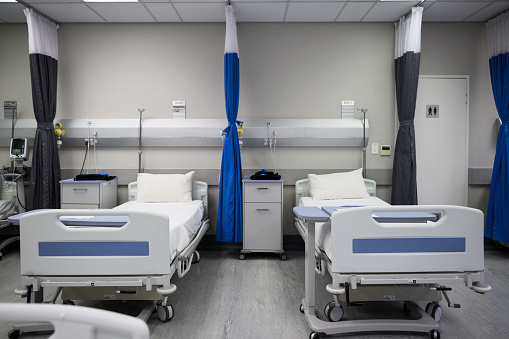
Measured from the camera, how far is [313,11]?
3.82 metres

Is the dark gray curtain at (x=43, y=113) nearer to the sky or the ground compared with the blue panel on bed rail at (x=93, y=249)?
nearer to the sky

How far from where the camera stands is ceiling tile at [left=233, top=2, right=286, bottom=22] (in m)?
3.65

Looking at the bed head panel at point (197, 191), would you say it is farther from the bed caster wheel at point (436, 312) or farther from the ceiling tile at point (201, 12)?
the bed caster wheel at point (436, 312)

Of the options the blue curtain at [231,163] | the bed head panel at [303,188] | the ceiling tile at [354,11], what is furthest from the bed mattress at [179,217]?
the ceiling tile at [354,11]

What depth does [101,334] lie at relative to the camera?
72 cm

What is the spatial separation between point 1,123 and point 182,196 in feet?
9.15

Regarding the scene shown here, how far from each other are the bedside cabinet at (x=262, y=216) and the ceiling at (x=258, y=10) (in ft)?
6.95

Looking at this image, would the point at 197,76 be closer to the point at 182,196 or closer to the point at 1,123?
the point at 182,196

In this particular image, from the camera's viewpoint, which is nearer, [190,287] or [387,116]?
[190,287]

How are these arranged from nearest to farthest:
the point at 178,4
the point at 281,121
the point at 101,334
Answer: the point at 101,334 < the point at 178,4 < the point at 281,121

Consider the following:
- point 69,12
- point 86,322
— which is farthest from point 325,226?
point 69,12

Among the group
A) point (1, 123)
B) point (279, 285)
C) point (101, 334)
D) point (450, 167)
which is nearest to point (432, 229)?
point (279, 285)

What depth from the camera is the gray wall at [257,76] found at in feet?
13.6

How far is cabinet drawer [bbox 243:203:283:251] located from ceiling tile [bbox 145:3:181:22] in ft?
8.43
